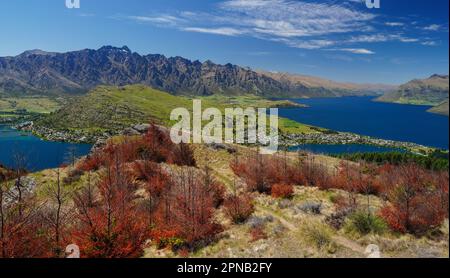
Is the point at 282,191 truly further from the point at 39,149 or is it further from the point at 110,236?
the point at 39,149

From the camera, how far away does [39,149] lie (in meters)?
138

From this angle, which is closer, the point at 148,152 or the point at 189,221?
the point at 189,221

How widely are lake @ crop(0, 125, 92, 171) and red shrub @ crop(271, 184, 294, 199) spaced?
86.3 metres

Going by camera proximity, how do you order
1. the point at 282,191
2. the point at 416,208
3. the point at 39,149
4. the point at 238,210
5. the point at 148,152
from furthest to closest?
the point at 39,149 → the point at 148,152 → the point at 282,191 → the point at 238,210 → the point at 416,208

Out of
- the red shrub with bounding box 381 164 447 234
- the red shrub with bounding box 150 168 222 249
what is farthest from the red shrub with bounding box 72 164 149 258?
the red shrub with bounding box 381 164 447 234

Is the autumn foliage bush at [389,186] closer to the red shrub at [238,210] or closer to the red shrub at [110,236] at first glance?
the red shrub at [238,210]

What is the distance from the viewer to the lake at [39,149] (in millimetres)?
112312

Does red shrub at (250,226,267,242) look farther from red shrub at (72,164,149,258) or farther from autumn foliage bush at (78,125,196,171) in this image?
autumn foliage bush at (78,125,196,171)

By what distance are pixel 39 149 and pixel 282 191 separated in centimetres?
13784

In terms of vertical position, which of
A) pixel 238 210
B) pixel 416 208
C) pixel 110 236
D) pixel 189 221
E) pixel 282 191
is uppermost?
pixel 416 208

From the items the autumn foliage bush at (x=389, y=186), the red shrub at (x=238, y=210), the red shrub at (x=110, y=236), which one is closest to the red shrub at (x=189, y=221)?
the red shrub at (x=110, y=236)

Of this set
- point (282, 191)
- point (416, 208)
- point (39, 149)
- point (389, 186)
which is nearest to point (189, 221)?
point (282, 191)
